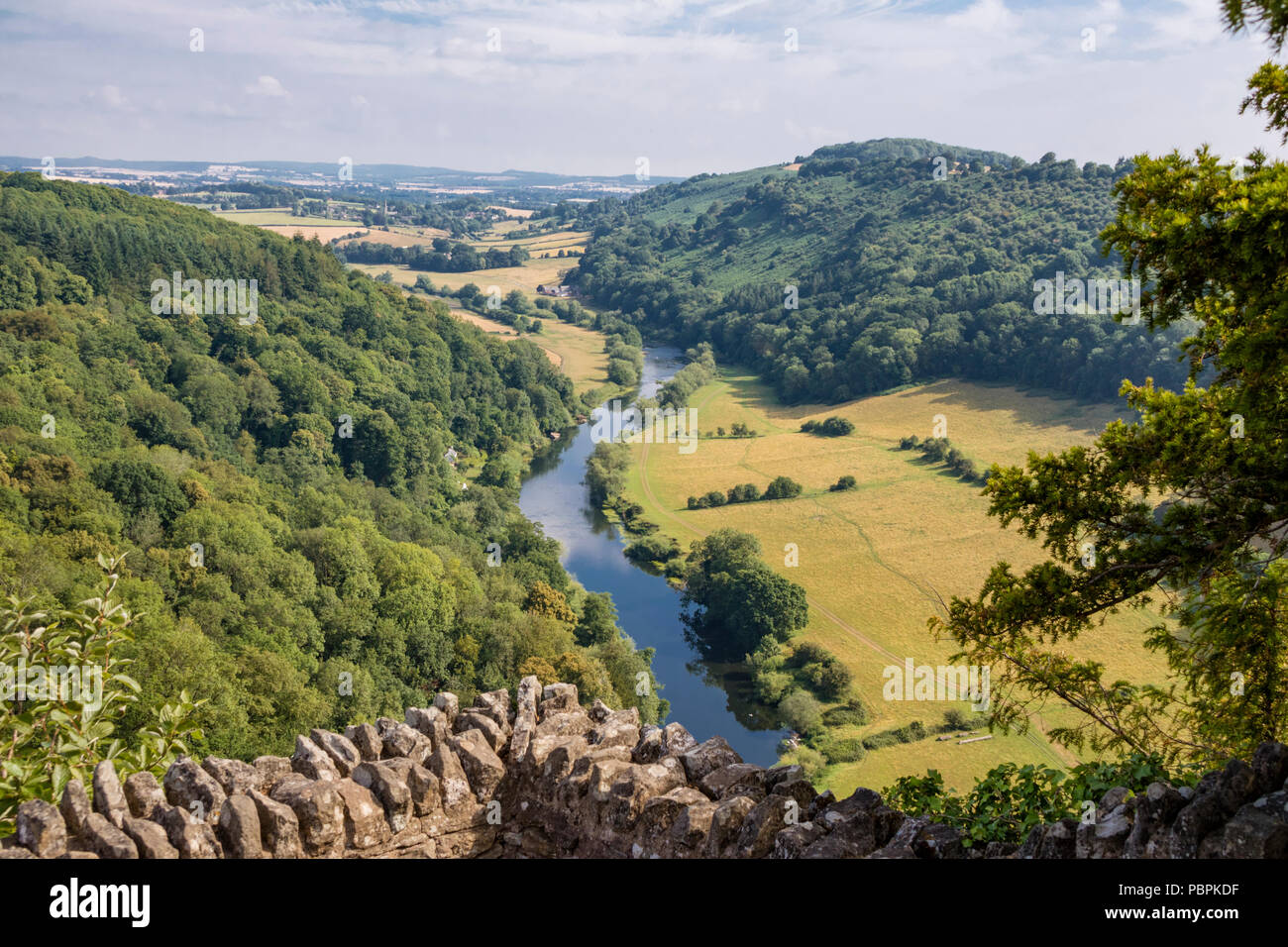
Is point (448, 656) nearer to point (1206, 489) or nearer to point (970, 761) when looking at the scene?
point (970, 761)

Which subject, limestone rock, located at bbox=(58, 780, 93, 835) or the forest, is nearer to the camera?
limestone rock, located at bbox=(58, 780, 93, 835)

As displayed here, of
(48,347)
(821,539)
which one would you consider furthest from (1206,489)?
(48,347)

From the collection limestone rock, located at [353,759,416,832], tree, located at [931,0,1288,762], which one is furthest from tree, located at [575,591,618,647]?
limestone rock, located at [353,759,416,832]

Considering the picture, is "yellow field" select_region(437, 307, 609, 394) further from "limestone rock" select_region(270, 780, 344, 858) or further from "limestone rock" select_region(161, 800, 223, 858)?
"limestone rock" select_region(161, 800, 223, 858)

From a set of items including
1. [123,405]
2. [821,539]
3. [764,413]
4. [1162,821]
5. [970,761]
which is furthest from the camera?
[764,413]

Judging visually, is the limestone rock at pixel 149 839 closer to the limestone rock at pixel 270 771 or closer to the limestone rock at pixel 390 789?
the limestone rock at pixel 270 771

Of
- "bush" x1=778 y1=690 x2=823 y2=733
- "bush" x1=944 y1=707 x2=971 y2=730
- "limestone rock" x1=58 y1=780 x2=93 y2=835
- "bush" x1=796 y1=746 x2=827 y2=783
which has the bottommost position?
"bush" x1=796 y1=746 x2=827 y2=783
